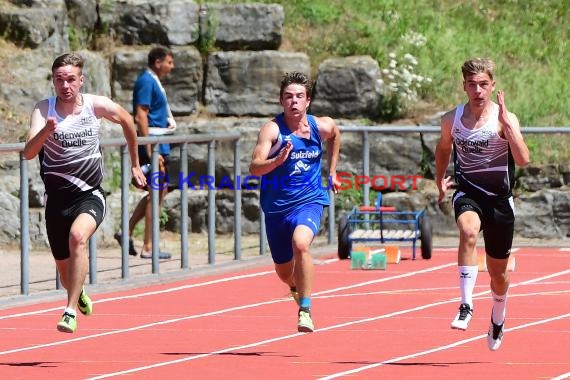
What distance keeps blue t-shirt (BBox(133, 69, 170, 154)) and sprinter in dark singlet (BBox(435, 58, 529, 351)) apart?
23.0 ft

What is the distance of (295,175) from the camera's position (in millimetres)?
13094

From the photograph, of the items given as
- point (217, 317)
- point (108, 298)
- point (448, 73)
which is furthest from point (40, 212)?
point (448, 73)

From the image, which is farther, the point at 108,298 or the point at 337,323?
the point at 108,298

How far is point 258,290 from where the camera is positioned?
1684 cm

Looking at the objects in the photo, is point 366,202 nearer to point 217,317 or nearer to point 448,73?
point 448,73

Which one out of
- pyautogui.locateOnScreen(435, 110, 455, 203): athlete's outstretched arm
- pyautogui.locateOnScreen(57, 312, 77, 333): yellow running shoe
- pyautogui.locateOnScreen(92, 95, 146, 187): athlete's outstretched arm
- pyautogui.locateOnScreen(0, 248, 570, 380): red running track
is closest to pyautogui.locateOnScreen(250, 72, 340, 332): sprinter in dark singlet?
pyautogui.locateOnScreen(0, 248, 570, 380): red running track

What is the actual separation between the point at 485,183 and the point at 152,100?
7.38 meters

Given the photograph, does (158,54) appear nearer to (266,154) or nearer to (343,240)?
(343,240)

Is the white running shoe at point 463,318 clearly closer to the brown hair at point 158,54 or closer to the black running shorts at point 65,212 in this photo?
the black running shorts at point 65,212

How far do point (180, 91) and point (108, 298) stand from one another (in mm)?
7517

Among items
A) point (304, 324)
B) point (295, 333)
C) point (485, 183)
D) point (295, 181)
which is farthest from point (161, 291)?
point (485, 183)

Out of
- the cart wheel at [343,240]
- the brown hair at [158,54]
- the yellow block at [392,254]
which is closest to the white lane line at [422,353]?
the yellow block at [392,254]

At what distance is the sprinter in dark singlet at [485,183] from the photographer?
472 inches

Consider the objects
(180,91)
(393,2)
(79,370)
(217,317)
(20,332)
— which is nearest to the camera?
(79,370)
